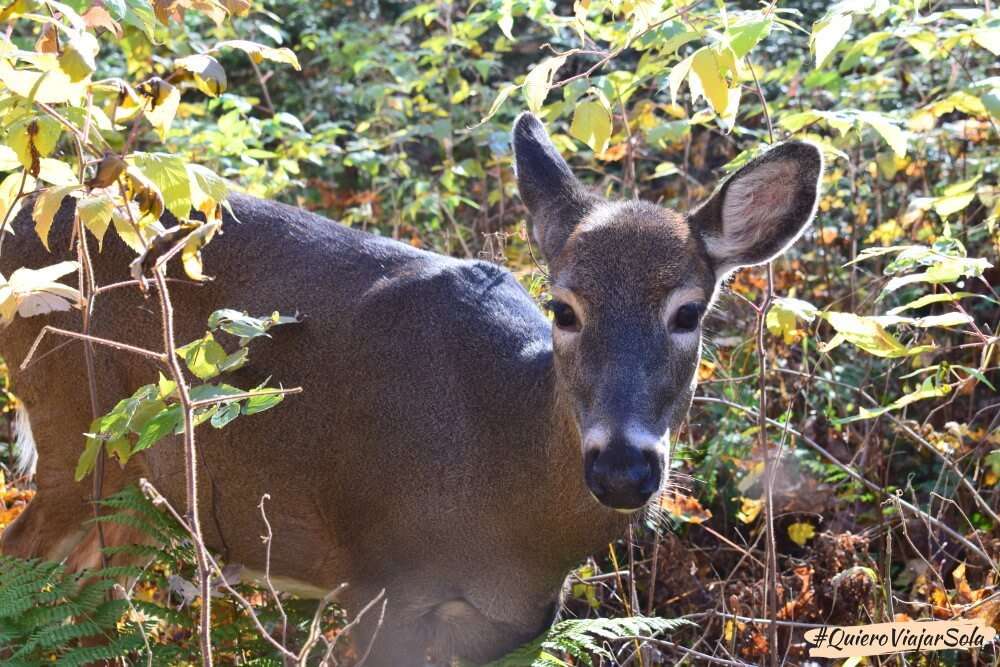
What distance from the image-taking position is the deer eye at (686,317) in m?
3.96

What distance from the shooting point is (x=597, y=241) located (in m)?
4.09

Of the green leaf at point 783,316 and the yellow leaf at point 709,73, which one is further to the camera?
the green leaf at point 783,316

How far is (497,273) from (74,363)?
176 cm

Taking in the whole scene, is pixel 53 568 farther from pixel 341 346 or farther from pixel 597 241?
pixel 597 241

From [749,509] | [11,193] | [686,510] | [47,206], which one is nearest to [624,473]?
[47,206]

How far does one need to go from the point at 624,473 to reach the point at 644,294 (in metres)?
0.69

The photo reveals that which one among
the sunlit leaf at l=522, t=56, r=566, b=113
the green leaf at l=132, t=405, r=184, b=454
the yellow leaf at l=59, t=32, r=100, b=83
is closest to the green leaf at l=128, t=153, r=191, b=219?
the yellow leaf at l=59, t=32, r=100, b=83

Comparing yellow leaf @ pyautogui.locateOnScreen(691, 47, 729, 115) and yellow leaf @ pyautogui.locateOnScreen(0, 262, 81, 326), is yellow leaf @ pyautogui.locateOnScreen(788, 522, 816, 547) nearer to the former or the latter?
yellow leaf @ pyautogui.locateOnScreen(691, 47, 729, 115)

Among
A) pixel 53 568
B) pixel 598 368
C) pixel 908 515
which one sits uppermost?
pixel 598 368

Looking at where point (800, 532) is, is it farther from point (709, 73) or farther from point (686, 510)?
point (709, 73)

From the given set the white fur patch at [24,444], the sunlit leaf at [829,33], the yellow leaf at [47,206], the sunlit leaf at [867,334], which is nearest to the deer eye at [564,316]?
the sunlit leaf at [867,334]

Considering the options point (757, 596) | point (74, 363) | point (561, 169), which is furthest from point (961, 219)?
point (74, 363)

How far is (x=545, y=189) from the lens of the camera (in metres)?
4.58

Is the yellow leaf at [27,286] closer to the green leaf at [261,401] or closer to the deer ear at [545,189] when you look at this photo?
the green leaf at [261,401]
